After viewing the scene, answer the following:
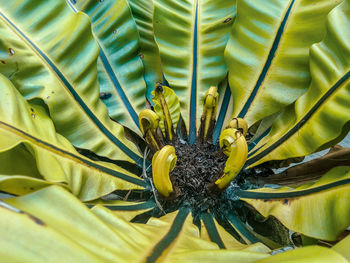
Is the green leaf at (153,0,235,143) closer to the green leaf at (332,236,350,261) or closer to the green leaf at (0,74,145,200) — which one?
the green leaf at (0,74,145,200)

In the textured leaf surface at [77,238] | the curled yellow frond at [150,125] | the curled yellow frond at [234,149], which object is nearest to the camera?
the textured leaf surface at [77,238]

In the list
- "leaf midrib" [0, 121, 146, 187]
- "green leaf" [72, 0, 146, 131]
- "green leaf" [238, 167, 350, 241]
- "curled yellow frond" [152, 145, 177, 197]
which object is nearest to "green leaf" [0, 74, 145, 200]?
"leaf midrib" [0, 121, 146, 187]

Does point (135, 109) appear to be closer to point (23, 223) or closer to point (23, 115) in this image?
point (23, 115)

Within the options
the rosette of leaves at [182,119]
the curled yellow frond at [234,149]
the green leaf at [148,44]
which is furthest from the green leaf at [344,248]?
the green leaf at [148,44]

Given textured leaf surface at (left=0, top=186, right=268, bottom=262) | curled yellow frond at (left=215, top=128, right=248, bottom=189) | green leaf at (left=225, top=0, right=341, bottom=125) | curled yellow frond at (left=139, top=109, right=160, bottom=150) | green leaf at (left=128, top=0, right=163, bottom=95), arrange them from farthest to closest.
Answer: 1. green leaf at (left=128, top=0, right=163, bottom=95)
2. green leaf at (left=225, top=0, right=341, bottom=125)
3. curled yellow frond at (left=139, top=109, right=160, bottom=150)
4. curled yellow frond at (left=215, top=128, right=248, bottom=189)
5. textured leaf surface at (left=0, top=186, right=268, bottom=262)

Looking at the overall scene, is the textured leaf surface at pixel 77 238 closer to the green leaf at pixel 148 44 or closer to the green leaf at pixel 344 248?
the green leaf at pixel 344 248

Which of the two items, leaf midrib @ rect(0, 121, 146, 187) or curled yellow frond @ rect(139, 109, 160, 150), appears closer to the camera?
leaf midrib @ rect(0, 121, 146, 187)
